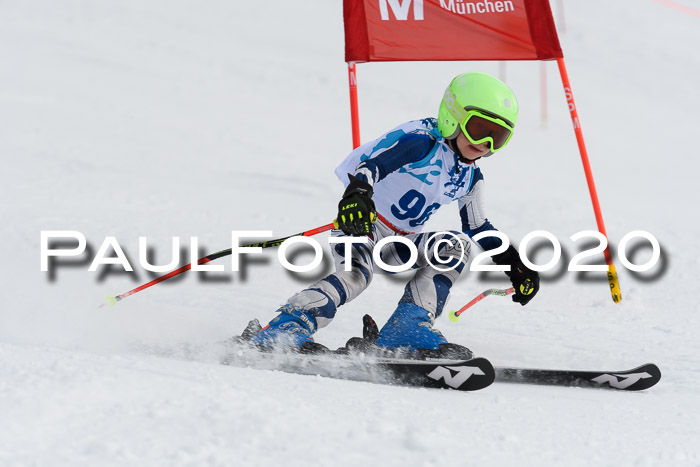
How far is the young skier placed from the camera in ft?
12.4

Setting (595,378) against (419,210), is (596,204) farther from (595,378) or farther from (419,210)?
(595,378)

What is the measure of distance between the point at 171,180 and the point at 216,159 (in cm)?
110

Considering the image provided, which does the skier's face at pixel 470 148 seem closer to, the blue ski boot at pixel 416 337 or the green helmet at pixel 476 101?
the green helmet at pixel 476 101

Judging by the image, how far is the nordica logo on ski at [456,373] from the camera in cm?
327

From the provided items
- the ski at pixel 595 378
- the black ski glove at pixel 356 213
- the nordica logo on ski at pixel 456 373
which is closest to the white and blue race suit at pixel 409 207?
the black ski glove at pixel 356 213

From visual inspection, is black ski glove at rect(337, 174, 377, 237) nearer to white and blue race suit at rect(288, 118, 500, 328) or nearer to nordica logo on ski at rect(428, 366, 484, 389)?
white and blue race suit at rect(288, 118, 500, 328)

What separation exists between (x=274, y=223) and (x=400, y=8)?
2431mm

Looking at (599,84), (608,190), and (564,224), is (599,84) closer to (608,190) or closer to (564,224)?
(608,190)

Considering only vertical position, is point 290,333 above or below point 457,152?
below

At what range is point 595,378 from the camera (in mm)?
3705

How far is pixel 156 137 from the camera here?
32.3 feet

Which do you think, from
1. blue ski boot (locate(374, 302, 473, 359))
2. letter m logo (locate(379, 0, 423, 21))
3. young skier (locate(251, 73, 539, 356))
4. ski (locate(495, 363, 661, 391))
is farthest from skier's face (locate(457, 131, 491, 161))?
letter m logo (locate(379, 0, 423, 21))

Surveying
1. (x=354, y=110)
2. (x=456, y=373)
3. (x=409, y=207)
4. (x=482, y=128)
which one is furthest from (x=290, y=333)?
(x=354, y=110)

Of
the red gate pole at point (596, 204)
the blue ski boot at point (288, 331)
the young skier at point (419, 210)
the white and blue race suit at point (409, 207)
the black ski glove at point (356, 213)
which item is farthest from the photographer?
the red gate pole at point (596, 204)
